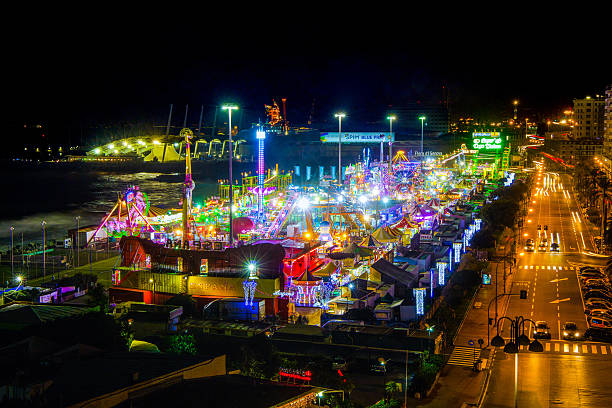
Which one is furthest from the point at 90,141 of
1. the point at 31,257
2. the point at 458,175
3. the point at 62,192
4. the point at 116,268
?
the point at 116,268

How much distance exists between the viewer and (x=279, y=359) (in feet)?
42.7

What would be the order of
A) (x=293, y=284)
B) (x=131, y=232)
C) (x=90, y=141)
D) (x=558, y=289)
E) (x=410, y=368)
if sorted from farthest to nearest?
(x=90, y=141) → (x=131, y=232) → (x=558, y=289) → (x=293, y=284) → (x=410, y=368)

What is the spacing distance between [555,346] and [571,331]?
1.34 meters

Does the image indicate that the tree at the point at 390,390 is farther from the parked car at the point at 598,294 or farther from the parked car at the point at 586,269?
the parked car at the point at 586,269

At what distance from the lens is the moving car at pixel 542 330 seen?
55.5 feet

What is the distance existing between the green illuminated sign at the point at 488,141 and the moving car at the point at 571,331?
41.4m

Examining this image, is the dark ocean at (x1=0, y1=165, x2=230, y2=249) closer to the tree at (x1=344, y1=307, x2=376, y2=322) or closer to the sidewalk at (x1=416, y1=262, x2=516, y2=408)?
the tree at (x1=344, y1=307, x2=376, y2=322)

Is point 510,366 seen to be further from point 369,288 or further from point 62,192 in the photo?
point 62,192

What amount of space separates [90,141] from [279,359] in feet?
314

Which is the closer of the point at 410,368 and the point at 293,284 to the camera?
the point at 410,368

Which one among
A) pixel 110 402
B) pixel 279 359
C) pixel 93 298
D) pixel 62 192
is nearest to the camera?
pixel 110 402

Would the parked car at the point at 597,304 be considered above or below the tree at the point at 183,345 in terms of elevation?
below

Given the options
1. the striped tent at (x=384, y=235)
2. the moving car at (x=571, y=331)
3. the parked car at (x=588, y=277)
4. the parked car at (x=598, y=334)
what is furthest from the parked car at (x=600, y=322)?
the striped tent at (x=384, y=235)

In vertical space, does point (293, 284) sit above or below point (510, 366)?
above
